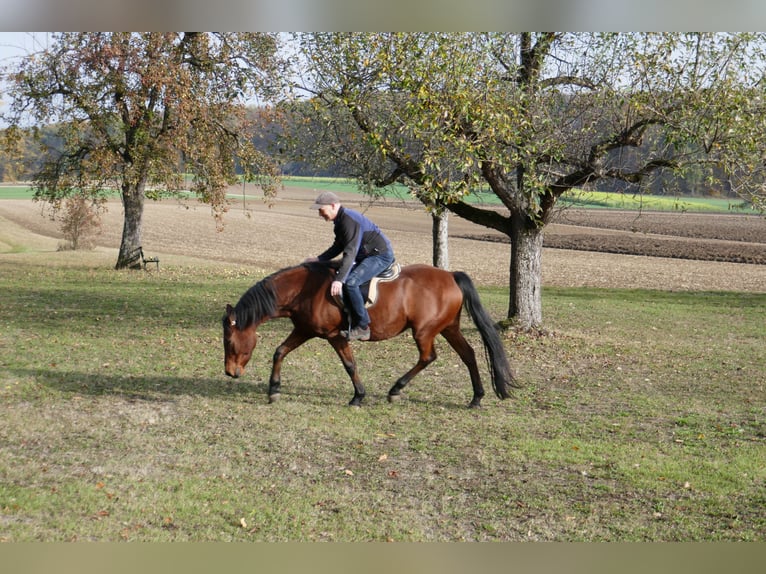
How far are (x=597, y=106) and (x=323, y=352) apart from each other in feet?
21.3

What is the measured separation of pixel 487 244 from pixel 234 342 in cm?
3159

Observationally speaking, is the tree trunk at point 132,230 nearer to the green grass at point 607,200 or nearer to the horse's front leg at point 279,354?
the green grass at point 607,200

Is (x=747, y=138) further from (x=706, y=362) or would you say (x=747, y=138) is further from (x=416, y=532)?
(x=416, y=532)

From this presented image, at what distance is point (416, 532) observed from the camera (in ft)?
20.8

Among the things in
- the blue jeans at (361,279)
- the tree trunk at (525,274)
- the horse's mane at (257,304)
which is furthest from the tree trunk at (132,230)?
the blue jeans at (361,279)

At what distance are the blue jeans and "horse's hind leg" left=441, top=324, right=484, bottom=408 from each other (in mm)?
1237

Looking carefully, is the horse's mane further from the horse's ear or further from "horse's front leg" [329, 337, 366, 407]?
"horse's front leg" [329, 337, 366, 407]

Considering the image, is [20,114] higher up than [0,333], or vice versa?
[20,114]

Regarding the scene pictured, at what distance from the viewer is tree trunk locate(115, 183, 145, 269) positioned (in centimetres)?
2591

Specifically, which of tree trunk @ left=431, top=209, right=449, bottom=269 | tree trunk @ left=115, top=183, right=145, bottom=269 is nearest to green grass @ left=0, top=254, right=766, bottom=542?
tree trunk @ left=431, top=209, right=449, bottom=269

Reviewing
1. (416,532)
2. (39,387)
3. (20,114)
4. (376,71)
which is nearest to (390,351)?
(376,71)

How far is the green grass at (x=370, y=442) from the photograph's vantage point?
6.57 meters

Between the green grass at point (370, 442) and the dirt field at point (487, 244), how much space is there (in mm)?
7641

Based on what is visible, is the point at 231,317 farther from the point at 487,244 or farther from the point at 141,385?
the point at 487,244
